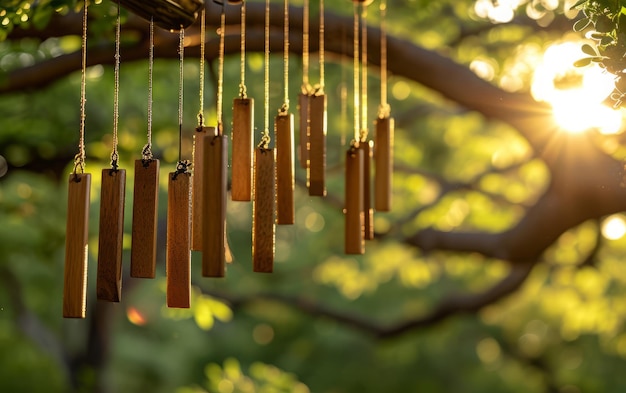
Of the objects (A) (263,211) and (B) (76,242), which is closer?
(B) (76,242)

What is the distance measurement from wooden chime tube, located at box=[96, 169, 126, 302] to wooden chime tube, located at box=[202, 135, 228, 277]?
22 cm

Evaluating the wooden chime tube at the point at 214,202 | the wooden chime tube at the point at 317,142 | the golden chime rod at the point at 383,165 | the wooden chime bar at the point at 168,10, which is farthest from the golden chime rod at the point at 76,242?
the golden chime rod at the point at 383,165

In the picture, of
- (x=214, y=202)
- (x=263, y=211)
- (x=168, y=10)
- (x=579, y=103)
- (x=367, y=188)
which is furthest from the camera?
(x=579, y=103)

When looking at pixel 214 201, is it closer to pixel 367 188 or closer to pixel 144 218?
pixel 144 218

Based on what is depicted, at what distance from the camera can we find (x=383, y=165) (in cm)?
321

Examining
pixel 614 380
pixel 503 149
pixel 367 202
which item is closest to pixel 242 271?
pixel 503 149

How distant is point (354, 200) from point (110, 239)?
2.92ft

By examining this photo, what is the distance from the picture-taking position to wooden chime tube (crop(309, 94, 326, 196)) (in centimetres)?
297

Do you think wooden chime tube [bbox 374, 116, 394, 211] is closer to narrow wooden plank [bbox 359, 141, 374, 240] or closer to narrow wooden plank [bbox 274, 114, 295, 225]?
narrow wooden plank [bbox 359, 141, 374, 240]

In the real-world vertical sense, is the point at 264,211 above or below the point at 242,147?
below

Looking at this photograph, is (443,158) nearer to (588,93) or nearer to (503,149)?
(503,149)

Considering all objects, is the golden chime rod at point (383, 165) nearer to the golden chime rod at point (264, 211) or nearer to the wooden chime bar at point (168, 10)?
the golden chime rod at point (264, 211)

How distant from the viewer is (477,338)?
1131 centimetres

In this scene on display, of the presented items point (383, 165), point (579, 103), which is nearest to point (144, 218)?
point (383, 165)
